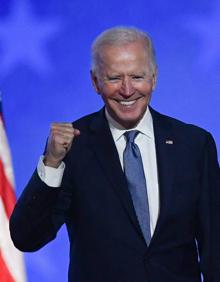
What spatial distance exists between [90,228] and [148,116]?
258 mm

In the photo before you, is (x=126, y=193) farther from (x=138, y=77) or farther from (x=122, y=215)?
(x=138, y=77)

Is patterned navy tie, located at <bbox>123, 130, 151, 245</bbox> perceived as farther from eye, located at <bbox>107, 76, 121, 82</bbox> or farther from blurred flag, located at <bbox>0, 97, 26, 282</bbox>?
blurred flag, located at <bbox>0, 97, 26, 282</bbox>

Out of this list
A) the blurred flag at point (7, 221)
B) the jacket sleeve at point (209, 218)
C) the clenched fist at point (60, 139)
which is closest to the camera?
the clenched fist at point (60, 139)

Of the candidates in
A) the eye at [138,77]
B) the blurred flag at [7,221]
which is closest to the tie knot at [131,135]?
the eye at [138,77]

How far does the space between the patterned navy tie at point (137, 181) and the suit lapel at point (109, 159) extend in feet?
0.04

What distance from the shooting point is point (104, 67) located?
1357 mm

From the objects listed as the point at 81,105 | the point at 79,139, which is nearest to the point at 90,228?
the point at 79,139

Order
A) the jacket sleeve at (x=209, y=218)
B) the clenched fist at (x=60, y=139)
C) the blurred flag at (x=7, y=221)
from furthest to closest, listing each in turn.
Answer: the blurred flag at (x=7, y=221) → the jacket sleeve at (x=209, y=218) → the clenched fist at (x=60, y=139)

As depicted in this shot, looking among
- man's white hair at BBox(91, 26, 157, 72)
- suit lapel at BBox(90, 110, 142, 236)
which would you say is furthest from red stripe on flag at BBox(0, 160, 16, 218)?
man's white hair at BBox(91, 26, 157, 72)

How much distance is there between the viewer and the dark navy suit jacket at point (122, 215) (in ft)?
4.34

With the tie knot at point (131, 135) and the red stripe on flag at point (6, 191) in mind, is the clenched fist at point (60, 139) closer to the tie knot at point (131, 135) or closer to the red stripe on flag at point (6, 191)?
the tie knot at point (131, 135)

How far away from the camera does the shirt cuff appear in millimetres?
1303

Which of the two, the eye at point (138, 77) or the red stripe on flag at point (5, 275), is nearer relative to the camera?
the eye at point (138, 77)

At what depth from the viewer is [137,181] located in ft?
4.45
